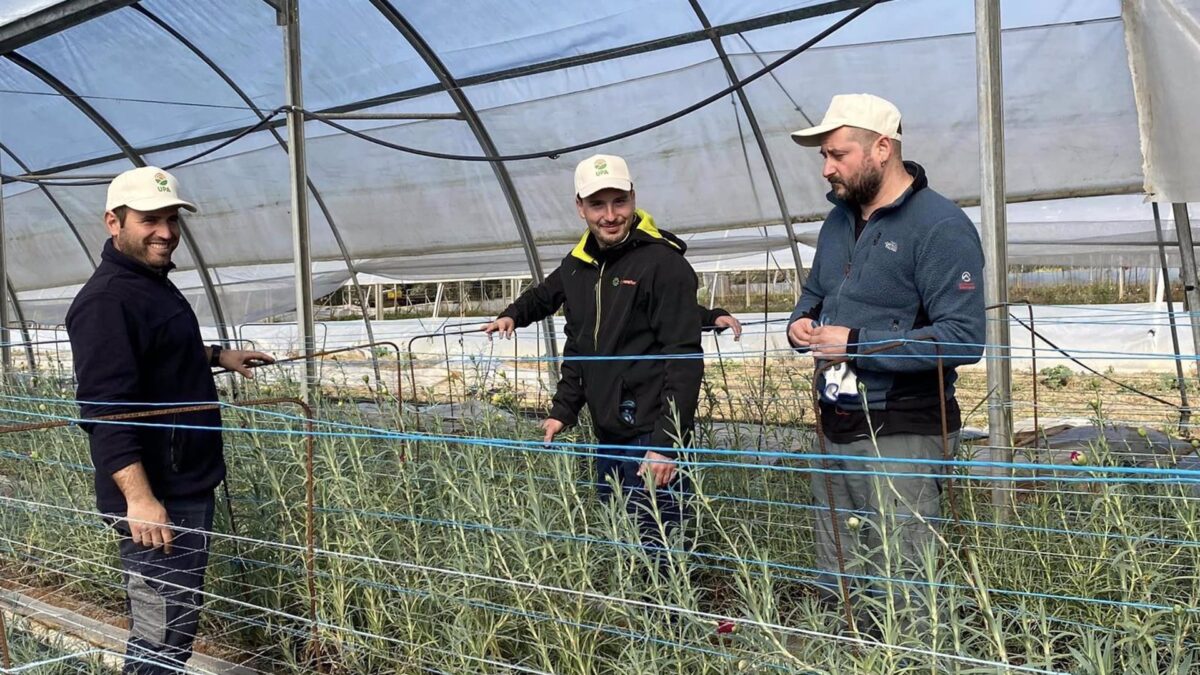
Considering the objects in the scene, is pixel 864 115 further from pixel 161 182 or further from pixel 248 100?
pixel 248 100

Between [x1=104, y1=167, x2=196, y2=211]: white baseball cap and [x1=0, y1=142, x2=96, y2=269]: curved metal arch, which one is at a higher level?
[x1=0, y1=142, x2=96, y2=269]: curved metal arch

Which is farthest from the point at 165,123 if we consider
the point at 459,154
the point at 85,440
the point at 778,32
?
the point at 778,32

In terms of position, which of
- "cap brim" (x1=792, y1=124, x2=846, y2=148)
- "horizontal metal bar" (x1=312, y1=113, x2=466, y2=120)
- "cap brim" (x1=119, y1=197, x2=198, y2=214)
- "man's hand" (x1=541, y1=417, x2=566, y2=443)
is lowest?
"man's hand" (x1=541, y1=417, x2=566, y2=443)

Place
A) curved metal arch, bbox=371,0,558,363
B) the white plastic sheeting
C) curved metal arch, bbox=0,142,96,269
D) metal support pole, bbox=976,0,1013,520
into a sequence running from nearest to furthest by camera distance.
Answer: metal support pole, bbox=976,0,1013,520, the white plastic sheeting, curved metal arch, bbox=371,0,558,363, curved metal arch, bbox=0,142,96,269

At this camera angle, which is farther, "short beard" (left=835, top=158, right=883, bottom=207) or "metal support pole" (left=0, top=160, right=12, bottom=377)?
"metal support pole" (left=0, top=160, right=12, bottom=377)

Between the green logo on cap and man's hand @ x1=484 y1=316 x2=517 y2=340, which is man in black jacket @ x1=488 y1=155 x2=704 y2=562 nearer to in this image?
man's hand @ x1=484 y1=316 x2=517 y2=340

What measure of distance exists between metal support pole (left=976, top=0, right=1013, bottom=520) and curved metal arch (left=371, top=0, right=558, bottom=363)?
3.00 m

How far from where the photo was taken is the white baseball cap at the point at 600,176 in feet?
8.84

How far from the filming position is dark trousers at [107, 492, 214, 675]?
7.91 ft

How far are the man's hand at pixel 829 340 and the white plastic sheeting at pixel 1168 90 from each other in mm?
1804

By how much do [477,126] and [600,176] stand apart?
392 centimetres

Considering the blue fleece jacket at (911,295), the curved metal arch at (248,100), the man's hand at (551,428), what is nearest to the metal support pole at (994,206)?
the blue fleece jacket at (911,295)

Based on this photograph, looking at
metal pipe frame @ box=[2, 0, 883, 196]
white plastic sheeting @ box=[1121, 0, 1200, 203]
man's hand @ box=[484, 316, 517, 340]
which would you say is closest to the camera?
man's hand @ box=[484, 316, 517, 340]

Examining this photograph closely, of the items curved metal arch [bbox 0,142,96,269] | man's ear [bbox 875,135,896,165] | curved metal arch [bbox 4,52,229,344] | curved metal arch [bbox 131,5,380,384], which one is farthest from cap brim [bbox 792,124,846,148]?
curved metal arch [bbox 0,142,96,269]
